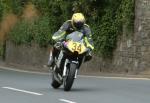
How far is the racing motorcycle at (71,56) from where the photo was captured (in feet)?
47.1

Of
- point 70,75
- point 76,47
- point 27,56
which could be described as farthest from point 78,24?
point 27,56

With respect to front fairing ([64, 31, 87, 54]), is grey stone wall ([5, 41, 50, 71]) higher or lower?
lower

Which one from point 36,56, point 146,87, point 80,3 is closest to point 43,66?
point 36,56

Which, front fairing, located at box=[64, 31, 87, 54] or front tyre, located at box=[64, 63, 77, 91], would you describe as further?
front fairing, located at box=[64, 31, 87, 54]

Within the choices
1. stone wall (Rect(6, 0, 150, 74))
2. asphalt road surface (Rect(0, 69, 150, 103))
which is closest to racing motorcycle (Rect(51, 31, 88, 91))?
asphalt road surface (Rect(0, 69, 150, 103))

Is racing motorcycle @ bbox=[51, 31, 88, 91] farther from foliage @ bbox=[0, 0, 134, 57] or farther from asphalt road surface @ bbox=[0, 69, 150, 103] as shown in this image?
foliage @ bbox=[0, 0, 134, 57]

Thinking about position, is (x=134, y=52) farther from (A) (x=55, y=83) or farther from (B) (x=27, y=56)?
(B) (x=27, y=56)

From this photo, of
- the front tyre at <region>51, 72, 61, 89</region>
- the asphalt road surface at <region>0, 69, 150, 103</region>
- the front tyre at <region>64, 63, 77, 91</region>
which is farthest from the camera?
the front tyre at <region>51, 72, 61, 89</region>

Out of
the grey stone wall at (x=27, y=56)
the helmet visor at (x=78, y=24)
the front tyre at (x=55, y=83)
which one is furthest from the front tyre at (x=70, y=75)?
the grey stone wall at (x=27, y=56)

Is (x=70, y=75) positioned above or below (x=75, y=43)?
below

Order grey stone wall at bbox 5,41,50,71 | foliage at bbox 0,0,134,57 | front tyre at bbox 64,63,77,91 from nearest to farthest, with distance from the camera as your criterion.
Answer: front tyre at bbox 64,63,77,91 < foliage at bbox 0,0,134,57 < grey stone wall at bbox 5,41,50,71

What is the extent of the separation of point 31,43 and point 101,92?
68.7 ft

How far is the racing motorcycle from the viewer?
14.4m

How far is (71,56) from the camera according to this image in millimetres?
14539
